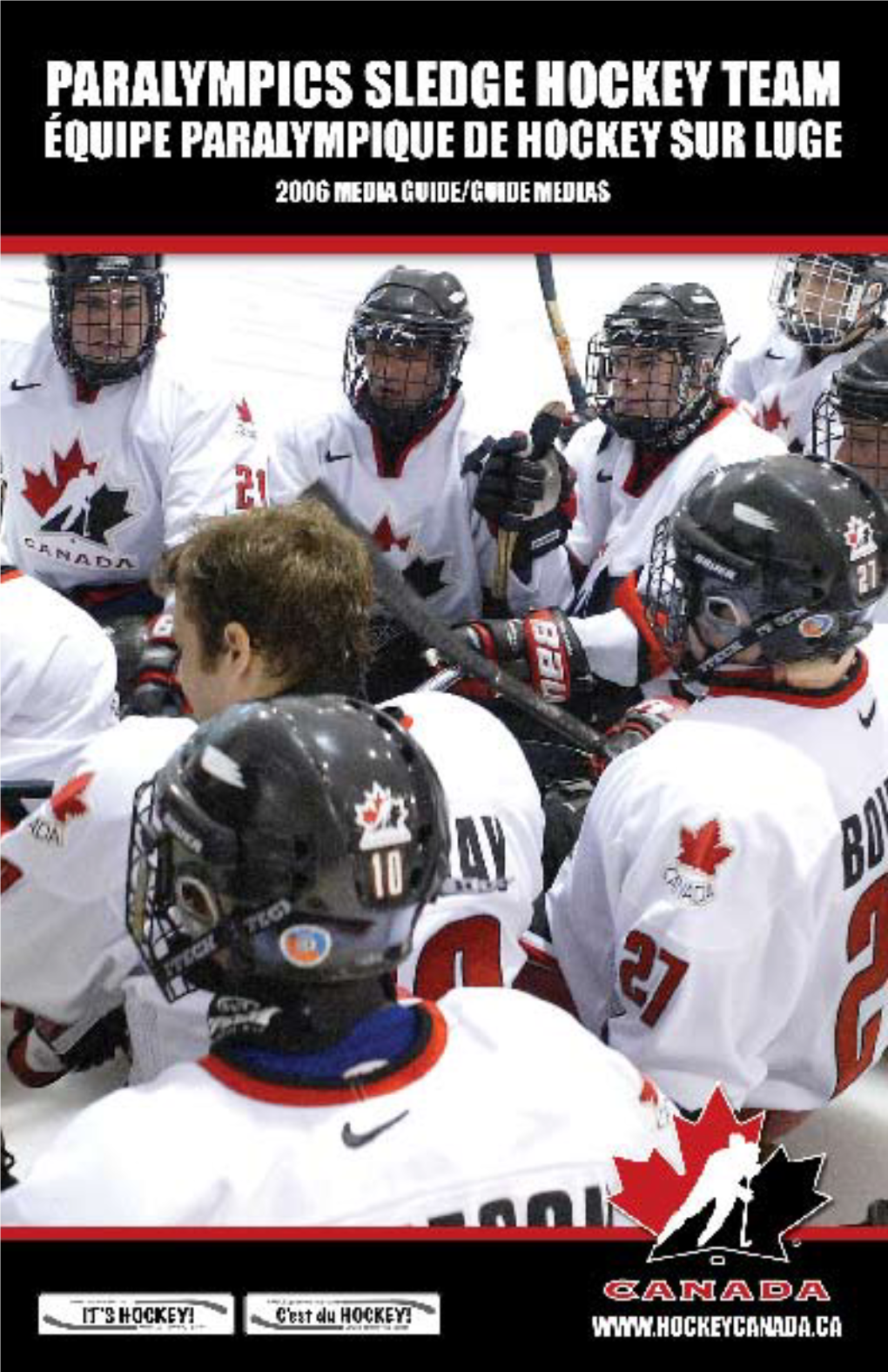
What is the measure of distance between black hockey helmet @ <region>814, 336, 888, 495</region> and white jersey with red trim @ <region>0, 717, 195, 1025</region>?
158 centimetres

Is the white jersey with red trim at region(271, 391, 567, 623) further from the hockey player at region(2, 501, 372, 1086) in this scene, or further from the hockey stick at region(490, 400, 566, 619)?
the hockey player at region(2, 501, 372, 1086)

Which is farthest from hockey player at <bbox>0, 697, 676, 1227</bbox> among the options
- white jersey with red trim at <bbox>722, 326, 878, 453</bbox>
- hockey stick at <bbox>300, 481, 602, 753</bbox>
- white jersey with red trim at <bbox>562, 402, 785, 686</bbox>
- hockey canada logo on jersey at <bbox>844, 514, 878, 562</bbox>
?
white jersey with red trim at <bbox>722, 326, 878, 453</bbox>

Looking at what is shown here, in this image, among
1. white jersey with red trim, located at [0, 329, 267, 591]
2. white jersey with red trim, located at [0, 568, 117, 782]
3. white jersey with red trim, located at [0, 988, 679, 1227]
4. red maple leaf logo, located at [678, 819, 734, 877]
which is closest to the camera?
white jersey with red trim, located at [0, 988, 679, 1227]

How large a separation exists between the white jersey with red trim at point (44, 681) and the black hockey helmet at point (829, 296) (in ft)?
6.44

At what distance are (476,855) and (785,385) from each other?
2.51 m

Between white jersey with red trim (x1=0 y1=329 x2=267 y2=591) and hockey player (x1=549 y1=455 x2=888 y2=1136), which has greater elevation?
white jersey with red trim (x1=0 y1=329 x2=267 y2=591)

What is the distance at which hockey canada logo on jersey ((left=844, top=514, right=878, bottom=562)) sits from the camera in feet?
6.80

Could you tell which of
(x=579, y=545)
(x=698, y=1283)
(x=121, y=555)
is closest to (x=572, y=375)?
(x=579, y=545)

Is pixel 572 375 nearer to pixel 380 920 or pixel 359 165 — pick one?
pixel 359 165

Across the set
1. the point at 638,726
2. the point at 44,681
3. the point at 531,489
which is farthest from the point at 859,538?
→ the point at 531,489

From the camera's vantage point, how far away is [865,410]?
3.20 m

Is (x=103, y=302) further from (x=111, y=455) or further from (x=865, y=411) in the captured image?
(x=865, y=411)

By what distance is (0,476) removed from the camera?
277 cm

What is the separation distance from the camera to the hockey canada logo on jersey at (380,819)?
1.42 meters
